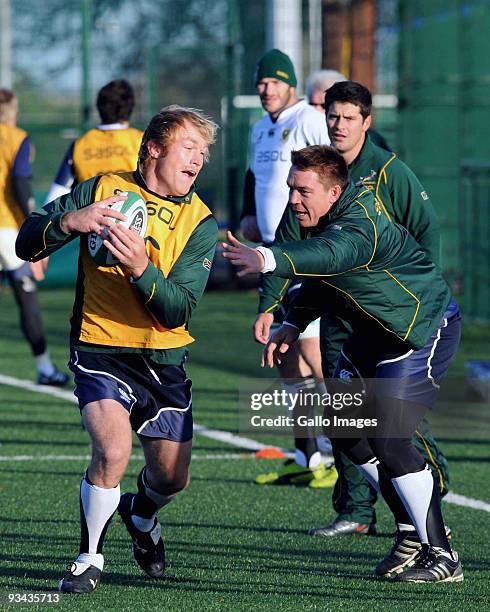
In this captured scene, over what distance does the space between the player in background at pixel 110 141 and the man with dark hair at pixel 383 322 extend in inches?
155

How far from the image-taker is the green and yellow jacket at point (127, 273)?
17.6 feet

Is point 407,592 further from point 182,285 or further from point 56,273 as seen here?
point 56,273

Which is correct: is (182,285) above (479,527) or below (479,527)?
above

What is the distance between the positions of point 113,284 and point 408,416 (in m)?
1.42

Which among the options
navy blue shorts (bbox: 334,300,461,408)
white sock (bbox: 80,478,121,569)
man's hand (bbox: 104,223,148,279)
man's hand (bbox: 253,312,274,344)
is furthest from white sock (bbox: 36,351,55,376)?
man's hand (bbox: 104,223,148,279)

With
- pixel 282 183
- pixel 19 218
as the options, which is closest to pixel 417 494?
pixel 282 183

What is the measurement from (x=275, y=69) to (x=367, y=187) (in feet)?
6.74

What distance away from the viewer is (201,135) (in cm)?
541

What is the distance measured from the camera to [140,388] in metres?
5.54

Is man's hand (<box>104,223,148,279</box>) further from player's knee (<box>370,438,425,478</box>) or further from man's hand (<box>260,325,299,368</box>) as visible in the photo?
player's knee (<box>370,438,425,478</box>)

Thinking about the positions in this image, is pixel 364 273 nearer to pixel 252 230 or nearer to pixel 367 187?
pixel 367 187

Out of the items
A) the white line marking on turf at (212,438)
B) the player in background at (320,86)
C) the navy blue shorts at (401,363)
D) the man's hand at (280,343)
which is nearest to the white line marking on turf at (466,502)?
the white line marking on turf at (212,438)

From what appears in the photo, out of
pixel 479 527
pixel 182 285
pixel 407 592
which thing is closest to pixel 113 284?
pixel 182 285

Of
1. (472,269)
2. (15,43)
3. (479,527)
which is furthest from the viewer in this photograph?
(15,43)
